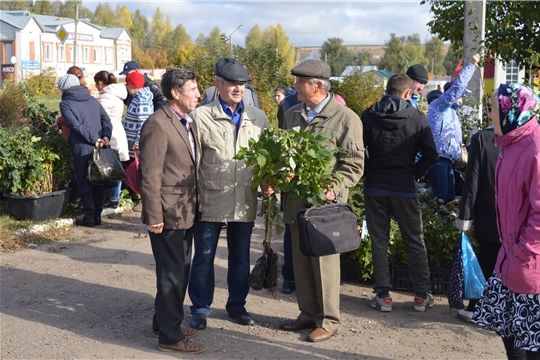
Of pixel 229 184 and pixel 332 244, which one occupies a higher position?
pixel 229 184

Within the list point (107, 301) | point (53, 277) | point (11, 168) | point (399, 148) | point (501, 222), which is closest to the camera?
point (501, 222)

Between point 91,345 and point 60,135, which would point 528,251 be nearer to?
point 91,345

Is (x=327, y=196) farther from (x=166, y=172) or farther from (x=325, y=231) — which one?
(x=166, y=172)

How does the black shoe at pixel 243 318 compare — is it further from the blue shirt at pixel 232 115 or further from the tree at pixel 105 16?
the tree at pixel 105 16

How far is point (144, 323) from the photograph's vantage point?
5309 millimetres

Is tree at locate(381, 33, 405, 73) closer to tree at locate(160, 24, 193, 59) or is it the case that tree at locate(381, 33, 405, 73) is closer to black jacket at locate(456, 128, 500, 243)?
tree at locate(160, 24, 193, 59)

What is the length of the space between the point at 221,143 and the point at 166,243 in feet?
3.00

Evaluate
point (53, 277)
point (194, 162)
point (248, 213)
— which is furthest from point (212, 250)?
point (53, 277)

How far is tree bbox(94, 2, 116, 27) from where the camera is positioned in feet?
394

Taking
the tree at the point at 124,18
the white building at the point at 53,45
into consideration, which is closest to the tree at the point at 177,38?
the tree at the point at 124,18

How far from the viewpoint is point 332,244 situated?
4621 mm

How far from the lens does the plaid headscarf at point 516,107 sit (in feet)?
11.6

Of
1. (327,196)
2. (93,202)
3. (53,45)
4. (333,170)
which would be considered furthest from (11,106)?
(53,45)

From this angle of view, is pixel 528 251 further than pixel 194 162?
No
